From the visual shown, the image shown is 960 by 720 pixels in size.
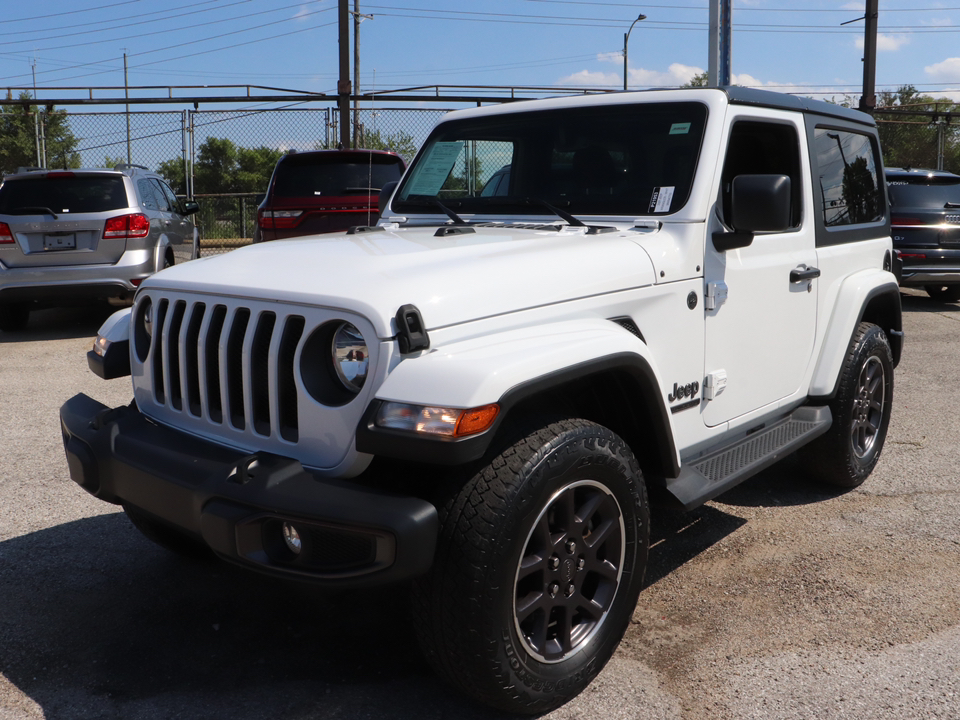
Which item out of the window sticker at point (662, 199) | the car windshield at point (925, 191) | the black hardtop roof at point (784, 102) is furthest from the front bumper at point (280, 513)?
the car windshield at point (925, 191)

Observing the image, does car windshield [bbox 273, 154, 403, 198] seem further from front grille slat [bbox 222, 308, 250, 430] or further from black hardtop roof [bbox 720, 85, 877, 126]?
front grille slat [bbox 222, 308, 250, 430]

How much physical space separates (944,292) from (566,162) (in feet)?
34.6

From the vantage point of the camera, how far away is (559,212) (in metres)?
3.56

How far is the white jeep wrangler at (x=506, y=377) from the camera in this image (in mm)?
2355

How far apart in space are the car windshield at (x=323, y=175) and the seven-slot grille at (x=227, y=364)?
6.57 m

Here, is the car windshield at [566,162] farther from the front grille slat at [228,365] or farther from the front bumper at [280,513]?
the front bumper at [280,513]

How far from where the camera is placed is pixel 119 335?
333 centimetres

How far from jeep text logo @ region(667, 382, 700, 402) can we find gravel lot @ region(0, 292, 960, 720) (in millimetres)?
800

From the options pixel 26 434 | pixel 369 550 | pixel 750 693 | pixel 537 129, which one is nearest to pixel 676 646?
pixel 750 693


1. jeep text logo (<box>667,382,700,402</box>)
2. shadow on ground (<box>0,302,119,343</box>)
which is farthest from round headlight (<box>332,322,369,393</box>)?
shadow on ground (<box>0,302,119,343</box>)

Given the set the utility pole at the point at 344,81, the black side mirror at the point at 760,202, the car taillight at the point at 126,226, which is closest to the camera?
the black side mirror at the point at 760,202

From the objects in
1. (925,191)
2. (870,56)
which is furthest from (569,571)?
(870,56)

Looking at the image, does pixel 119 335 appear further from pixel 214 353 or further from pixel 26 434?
pixel 26 434

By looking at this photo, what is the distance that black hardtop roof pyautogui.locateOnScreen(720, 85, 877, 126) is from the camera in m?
3.64
